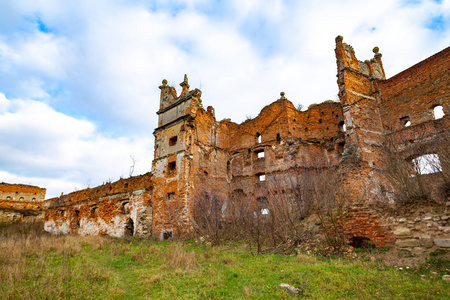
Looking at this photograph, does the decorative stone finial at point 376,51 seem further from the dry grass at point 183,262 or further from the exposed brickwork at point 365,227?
the dry grass at point 183,262

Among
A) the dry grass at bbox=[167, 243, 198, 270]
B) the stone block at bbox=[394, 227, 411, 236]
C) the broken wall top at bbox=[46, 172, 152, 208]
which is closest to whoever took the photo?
the stone block at bbox=[394, 227, 411, 236]

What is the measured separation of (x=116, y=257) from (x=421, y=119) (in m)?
15.2

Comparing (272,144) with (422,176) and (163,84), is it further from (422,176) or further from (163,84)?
(422,176)

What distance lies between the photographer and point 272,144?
1795 cm

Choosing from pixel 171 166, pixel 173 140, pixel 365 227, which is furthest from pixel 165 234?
pixel 365 227

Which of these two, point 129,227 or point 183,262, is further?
point 129,227

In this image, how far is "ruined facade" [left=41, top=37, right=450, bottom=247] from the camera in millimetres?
13484

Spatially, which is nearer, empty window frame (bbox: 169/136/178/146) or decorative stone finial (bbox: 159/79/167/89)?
empty window frame (bbox: 169/136/178/146)

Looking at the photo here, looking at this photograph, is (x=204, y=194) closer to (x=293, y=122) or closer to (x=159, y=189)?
(x=159, y=189)

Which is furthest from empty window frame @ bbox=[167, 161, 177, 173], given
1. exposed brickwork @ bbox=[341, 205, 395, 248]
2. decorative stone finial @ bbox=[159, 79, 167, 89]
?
exposed brickwork @ bbox=[341, 205, 395, 248]

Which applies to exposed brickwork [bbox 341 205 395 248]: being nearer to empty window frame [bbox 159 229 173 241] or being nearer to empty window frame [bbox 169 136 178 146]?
empty window frame [bbox 159 229 173 241]

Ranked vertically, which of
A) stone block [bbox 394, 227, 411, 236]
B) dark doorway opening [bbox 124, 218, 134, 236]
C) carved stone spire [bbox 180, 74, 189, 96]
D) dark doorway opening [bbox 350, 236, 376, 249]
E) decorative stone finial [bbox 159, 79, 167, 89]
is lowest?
dark doorway opening [bbox 350, 236, 376, 249]

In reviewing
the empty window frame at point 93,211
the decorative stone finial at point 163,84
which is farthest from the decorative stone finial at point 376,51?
the empty window frame at point 93,211

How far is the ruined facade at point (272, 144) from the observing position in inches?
531
